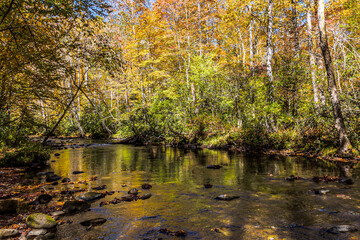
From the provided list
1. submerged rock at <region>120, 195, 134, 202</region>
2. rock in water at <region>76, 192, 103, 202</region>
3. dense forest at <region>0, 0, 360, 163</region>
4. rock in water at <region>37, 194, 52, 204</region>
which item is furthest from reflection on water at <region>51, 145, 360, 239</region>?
dense forest at <region>0, 0, 360, 163</region>

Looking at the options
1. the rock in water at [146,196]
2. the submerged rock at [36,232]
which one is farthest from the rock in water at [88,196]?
the submerged rock at [36,232]

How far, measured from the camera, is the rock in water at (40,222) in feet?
13.6

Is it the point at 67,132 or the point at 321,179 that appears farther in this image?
the point at 67,132

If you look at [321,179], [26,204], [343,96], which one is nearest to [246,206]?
[321,179]

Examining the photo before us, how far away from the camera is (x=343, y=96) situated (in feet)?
33.8

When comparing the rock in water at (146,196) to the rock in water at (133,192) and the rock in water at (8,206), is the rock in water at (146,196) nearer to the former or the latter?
the rock in water at (133,192)

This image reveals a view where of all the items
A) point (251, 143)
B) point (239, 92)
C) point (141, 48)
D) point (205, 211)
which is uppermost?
point (141, 48)

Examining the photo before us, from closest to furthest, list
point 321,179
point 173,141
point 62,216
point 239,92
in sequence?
point 62,216, point 321,179, point 239,92, point 173,141

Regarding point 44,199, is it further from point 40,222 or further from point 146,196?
point 146,196

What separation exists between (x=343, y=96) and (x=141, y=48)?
1855 centimetres

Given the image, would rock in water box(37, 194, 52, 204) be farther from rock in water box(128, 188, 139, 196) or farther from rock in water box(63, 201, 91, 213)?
rock in water box(128, 188, 139, 196)

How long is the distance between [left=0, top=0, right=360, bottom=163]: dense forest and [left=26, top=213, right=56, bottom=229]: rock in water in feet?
10.00

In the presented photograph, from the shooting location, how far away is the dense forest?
7.31m

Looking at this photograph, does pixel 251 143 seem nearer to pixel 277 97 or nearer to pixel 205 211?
pixel 277 97
